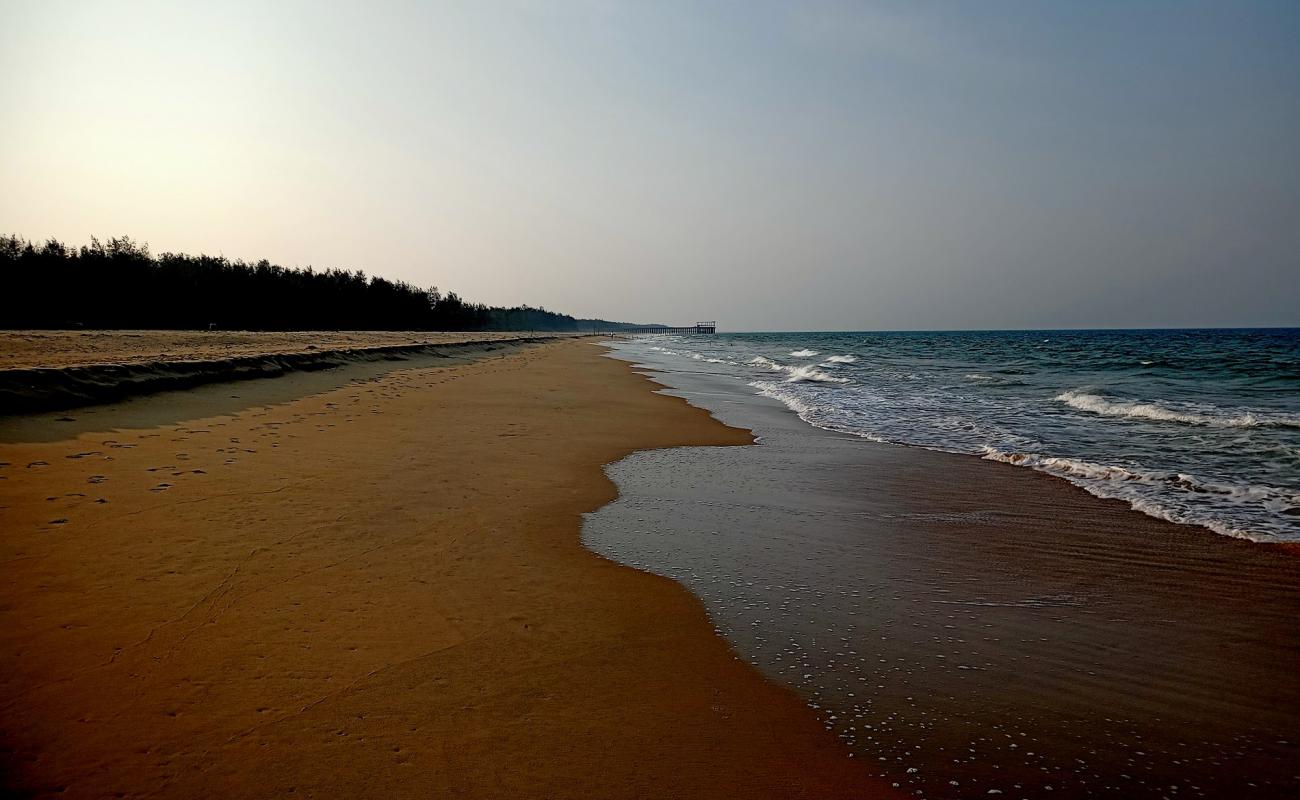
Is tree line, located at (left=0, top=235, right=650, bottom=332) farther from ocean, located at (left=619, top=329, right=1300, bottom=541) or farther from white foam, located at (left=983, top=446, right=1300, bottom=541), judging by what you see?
white foam, located at (left=983, top=446, right=1300, bottom=541)

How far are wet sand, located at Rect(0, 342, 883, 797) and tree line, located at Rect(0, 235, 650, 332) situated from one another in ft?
157

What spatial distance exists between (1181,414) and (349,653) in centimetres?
1907

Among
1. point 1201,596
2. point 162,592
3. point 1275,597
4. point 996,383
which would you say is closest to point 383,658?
→ point 162,592

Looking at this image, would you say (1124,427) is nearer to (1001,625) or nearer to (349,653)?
(1001,625)

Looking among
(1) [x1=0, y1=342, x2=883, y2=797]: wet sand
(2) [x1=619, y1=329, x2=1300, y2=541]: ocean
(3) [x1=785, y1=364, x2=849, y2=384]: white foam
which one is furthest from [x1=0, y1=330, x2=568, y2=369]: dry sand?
(3) [x1=785, y1=364, x2=849, y2=384]: white foam

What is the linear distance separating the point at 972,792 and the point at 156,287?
63905 mm

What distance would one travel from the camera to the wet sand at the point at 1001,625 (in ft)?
9.86

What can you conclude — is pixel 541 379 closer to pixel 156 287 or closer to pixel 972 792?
pixel 972 792

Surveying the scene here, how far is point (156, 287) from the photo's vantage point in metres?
49.9

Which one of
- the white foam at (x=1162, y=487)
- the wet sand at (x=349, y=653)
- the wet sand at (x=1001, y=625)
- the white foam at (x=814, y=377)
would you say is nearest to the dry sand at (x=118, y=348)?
the wet sand at (x=349, y=653)

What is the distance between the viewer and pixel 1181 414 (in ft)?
50.1

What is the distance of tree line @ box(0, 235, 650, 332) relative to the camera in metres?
41.4

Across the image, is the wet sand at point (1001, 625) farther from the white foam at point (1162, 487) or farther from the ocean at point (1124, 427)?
the ocean at point (1124, 427)

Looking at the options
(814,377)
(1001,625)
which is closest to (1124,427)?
(1001,625)
